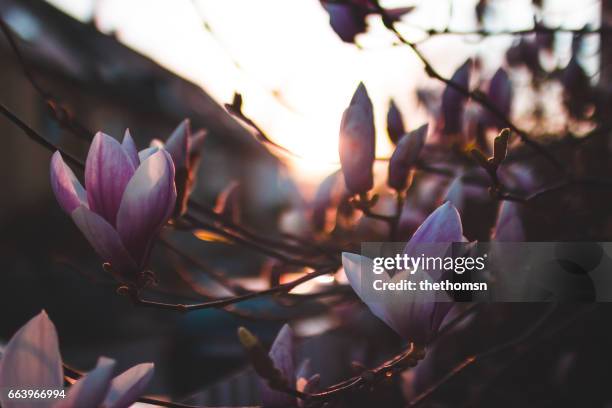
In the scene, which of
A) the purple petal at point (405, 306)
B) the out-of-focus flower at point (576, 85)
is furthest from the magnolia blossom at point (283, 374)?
the out-of-focus flower at point (576, 85)

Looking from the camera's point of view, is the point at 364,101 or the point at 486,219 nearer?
the point at 364,101

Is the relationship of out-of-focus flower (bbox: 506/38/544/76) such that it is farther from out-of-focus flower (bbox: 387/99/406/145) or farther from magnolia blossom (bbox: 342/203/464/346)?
magnolia blossom (bbox: 342/203/464/346)

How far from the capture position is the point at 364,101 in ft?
2.04

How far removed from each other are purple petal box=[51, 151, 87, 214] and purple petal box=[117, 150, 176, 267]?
5 cm

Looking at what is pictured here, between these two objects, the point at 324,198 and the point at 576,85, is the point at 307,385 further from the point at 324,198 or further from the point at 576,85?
the point at 576,85

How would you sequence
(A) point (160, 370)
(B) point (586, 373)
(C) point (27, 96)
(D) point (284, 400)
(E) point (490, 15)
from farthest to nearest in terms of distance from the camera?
(C) point (27, 96)
(A) point (160, 370)
(E) point (490, 15)
(B) point (586, 373)
(D) point (284, 400)

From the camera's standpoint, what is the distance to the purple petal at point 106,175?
19.8 inches

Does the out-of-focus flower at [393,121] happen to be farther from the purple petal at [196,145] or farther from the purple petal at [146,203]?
the purple petal at [146,203]

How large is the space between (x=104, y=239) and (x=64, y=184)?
0.06m

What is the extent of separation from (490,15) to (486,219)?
0.46 m

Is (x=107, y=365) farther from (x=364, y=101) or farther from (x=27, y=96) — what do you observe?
(x=27, y=96)

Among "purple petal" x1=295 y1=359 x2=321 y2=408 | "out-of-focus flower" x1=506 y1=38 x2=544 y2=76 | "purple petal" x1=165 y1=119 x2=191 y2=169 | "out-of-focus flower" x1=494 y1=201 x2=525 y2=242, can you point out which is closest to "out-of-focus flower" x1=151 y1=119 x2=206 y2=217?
"purple petal" x1=165 y1=119 x2=191 y2=169

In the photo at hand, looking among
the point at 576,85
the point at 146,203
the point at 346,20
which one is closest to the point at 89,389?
the point at 146,203

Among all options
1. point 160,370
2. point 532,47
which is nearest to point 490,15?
point 532,47
